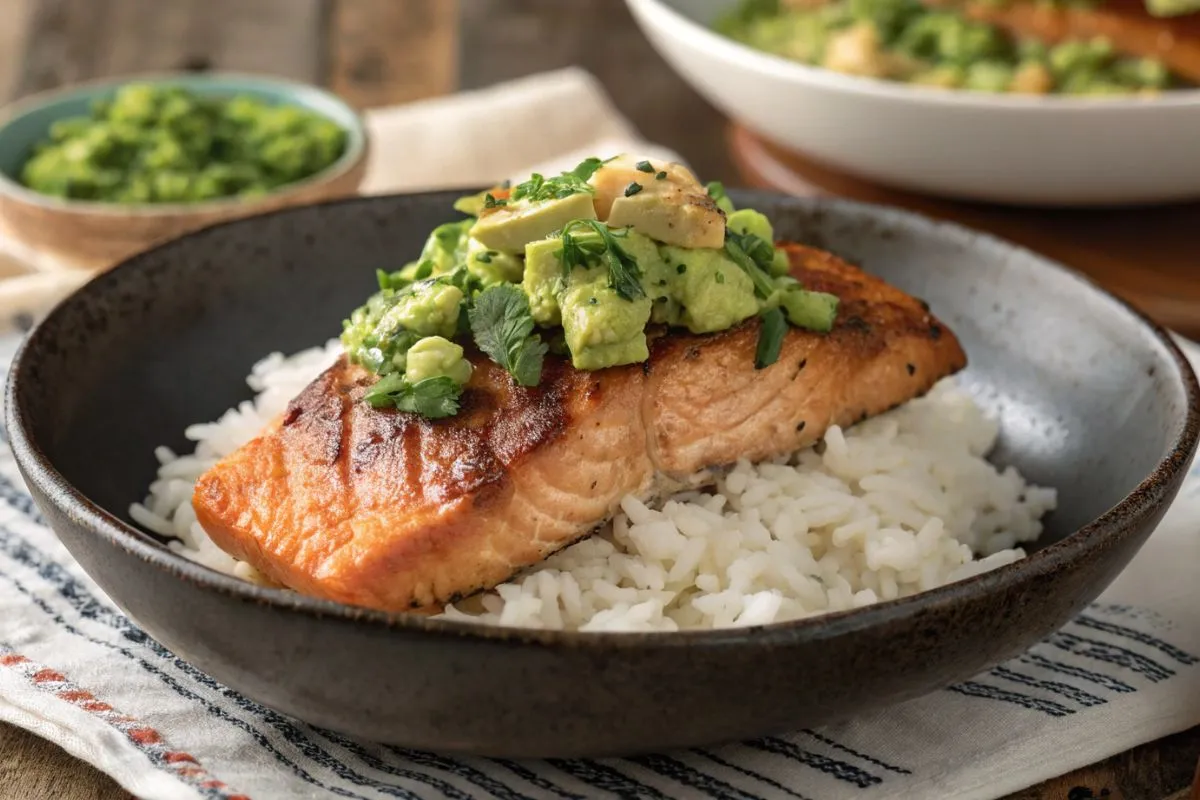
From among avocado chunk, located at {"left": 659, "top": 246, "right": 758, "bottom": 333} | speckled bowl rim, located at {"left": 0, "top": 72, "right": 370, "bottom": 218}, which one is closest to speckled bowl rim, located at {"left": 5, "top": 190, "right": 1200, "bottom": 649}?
avocado chunk, located at {"left": 659, "top": 246, "right": 758, "bottom": 333}

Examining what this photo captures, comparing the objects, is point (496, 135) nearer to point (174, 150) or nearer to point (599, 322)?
point (174, 150)

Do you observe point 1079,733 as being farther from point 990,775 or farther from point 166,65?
point 166,65

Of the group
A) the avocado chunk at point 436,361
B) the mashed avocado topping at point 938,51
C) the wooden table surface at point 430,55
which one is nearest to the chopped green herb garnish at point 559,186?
the avocado chunk at point 436,361

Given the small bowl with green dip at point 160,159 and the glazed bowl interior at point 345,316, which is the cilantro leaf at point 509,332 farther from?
the small bowl with green dip at point 160,159

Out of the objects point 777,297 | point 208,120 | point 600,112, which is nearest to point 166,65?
point 208,120

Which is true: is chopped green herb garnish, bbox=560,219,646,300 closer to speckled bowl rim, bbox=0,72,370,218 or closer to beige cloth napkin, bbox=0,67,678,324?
speckled bowl rim, bbox=0,72,370,218

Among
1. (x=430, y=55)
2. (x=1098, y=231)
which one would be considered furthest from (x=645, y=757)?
(x=430, y=55)
